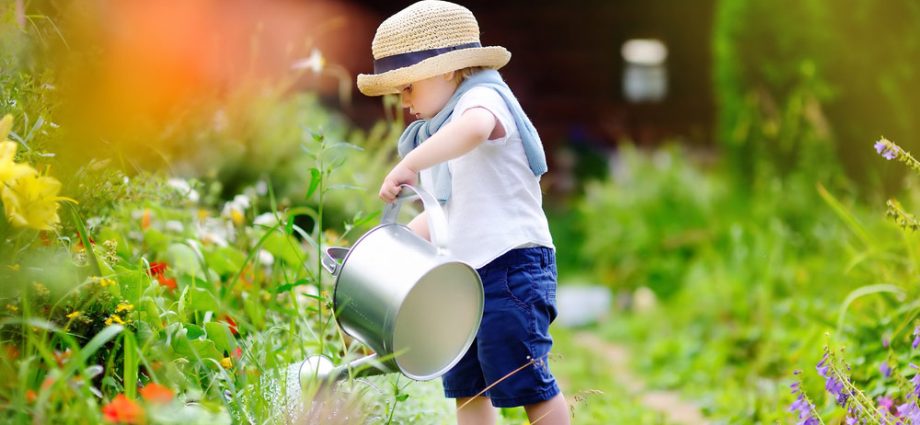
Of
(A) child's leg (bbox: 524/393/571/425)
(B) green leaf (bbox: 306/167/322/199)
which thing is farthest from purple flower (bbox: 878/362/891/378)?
(B) green leaf (bbox: 306/167/322/199)

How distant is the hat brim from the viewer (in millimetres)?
1985

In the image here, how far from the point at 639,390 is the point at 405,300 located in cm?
224

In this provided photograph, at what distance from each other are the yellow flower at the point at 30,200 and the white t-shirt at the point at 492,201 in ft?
2.59

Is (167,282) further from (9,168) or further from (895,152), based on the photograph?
(895,152)

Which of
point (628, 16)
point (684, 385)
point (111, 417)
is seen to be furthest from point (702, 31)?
point (111, 417)

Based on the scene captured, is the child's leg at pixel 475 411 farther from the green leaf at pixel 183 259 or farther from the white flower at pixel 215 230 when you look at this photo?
the white flower at pixel 215 230

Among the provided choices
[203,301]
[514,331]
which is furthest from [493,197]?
[203,301]

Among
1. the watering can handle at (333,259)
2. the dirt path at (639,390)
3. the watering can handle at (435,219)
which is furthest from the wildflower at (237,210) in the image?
the dirt path at (639,390)

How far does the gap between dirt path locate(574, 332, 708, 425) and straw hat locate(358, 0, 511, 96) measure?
1.73m

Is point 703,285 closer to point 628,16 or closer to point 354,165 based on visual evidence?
point 354,165

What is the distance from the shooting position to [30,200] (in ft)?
5.18

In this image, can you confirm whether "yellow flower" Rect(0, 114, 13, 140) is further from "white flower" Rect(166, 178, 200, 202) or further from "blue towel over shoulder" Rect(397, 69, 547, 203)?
"white flower" Rect(166, 178, 200, 202)

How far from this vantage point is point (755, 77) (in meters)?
5.82

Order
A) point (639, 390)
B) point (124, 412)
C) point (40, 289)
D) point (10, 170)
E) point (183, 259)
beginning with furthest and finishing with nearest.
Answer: point (639, 390), point (183, 259), point (40, 289), point (10, 170), point (124, 412)
